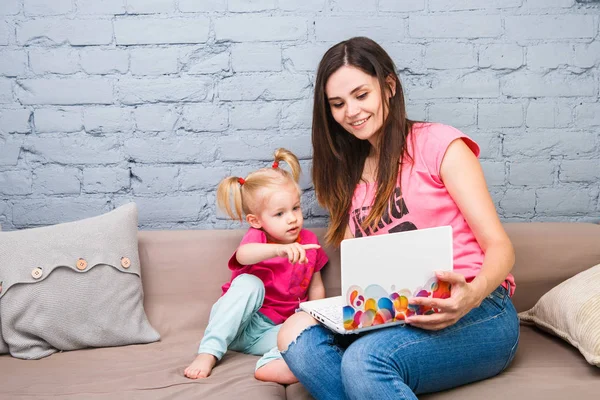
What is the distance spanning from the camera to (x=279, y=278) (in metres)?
1.89

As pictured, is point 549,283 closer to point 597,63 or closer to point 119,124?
point 597,63

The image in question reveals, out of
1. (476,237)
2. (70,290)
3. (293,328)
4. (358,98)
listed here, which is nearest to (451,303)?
(476,237)

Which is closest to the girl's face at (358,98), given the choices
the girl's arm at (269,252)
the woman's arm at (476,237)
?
the woman's arm at (476,237)

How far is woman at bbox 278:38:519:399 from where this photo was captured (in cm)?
138

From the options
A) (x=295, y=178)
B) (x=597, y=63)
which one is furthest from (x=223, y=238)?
(x=597, y=63)

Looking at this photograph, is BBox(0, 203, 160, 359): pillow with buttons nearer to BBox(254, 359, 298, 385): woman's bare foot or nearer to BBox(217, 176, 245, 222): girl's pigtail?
BBox(217, 176, 245, 222): girl's pigtail

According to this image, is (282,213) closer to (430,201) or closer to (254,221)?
(254,221)

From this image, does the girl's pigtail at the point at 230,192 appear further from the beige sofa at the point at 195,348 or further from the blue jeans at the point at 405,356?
the blue jeans at the point at 405,356

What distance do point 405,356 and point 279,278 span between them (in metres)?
0.61

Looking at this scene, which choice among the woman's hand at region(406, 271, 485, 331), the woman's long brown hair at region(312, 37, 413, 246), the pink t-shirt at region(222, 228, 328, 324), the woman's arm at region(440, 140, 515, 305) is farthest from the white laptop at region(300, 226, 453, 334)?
the pink t-shirt at region(222, 228, 328, 324)

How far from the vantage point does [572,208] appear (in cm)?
224

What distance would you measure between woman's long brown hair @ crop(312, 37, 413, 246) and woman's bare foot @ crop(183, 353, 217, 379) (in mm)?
517

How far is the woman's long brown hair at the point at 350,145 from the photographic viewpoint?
172 centimetres

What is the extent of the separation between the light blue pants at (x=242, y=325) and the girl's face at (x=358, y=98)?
0.55 metres
